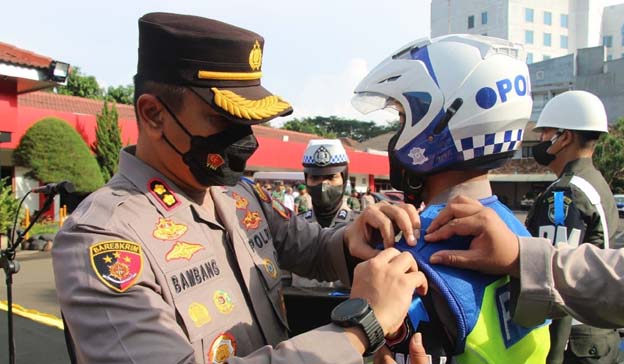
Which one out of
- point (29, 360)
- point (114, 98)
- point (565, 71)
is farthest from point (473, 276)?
point (565, 71)

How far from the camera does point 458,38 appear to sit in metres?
1.57

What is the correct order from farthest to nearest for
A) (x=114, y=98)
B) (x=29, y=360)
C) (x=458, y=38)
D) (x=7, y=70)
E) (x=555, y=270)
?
(x=114, y=98) < (x=7, y=70) < (x=29, y=360) < (x=458, y=38) < (x=555, y=270)

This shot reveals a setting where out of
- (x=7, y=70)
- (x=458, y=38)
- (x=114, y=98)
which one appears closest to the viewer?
(x=458, y=38)

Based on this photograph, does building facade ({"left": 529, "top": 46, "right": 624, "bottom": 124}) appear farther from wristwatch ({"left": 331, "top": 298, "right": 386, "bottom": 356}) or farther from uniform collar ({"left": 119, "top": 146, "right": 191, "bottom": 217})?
wristwatch ({"left": 331, "top": 298, "right": 386, "bottom": 356})

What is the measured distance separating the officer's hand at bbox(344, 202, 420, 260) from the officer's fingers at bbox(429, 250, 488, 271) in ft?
0.28

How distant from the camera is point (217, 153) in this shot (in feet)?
5.27

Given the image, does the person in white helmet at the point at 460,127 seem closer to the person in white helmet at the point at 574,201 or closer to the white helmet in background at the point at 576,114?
the person in white helmet at the point at 574,201

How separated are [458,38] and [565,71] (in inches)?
1889

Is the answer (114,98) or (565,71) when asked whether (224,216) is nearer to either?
(114,98)

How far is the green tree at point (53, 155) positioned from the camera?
1386 cm

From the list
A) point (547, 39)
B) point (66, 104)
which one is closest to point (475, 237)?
point (66, 104)

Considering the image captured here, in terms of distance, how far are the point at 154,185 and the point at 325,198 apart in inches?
112

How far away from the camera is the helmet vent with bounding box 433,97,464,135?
4.78ft

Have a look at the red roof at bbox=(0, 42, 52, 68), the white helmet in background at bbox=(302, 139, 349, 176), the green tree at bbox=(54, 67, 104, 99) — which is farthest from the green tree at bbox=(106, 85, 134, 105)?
the white helmet in background at bbox=(302, 139, 349, 176)
